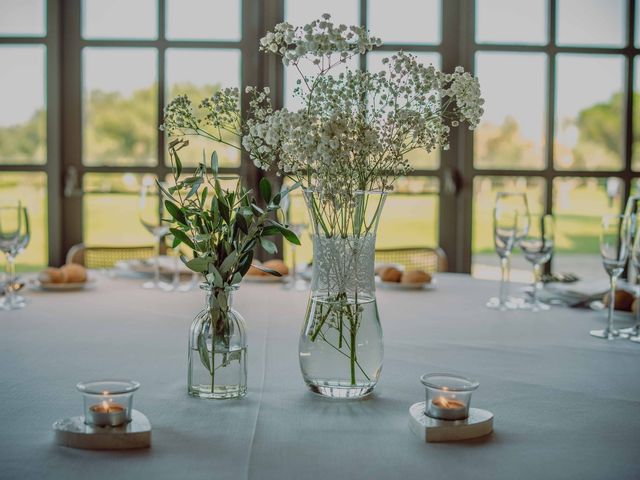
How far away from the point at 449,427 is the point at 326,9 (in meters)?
3.16

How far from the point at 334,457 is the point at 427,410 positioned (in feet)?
0.53

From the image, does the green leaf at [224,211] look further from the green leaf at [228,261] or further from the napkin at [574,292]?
the napkin at [574,292]

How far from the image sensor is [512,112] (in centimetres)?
410

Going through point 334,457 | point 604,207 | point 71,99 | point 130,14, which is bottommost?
point 334,457

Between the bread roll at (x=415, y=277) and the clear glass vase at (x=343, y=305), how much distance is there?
1.15m

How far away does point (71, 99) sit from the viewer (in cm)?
396

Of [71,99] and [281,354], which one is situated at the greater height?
[71,99]

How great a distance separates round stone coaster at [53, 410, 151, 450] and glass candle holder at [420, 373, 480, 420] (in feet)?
1.15

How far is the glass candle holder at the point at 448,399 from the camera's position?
1.09m

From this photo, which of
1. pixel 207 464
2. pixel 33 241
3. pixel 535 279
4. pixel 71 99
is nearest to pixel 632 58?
pixel 535 279

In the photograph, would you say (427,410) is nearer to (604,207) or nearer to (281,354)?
(281,354)

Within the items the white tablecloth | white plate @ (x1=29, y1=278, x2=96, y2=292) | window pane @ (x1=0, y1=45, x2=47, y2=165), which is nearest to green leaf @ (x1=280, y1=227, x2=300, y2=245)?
the white tablecloth

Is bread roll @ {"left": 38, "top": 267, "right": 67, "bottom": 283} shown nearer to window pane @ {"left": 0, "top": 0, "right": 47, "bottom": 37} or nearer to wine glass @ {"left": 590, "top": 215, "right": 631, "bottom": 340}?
wine glass @ {"left": 590, "top": 215, "right": 631, "bottom": 340}

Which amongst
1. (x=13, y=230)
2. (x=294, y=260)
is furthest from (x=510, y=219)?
(x=13, y=230)
